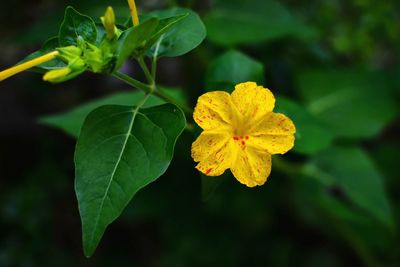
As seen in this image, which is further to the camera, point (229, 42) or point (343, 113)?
point (343, 113)

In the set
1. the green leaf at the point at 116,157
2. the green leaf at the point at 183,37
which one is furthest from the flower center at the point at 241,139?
the green leaf at the point at 183,37

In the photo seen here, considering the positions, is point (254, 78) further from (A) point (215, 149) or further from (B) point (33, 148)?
(B) point (33, 148)

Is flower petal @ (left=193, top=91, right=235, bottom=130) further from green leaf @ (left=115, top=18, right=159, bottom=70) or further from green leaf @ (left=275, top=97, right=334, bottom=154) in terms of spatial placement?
green leaf @ (left=275, top=97, right=334, bottom=154)

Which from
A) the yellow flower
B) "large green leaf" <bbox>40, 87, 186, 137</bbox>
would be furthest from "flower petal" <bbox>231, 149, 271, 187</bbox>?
"large green leaf" <bbox>40, 87, 186, 137</bbox>

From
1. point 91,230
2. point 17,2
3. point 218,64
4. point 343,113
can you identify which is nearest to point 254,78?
→ point 218,64

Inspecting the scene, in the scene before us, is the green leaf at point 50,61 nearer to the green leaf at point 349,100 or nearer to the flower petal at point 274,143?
the flower petal at point 274,143

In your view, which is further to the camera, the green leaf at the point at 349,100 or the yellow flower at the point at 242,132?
the green leaf at the point at 349,100
